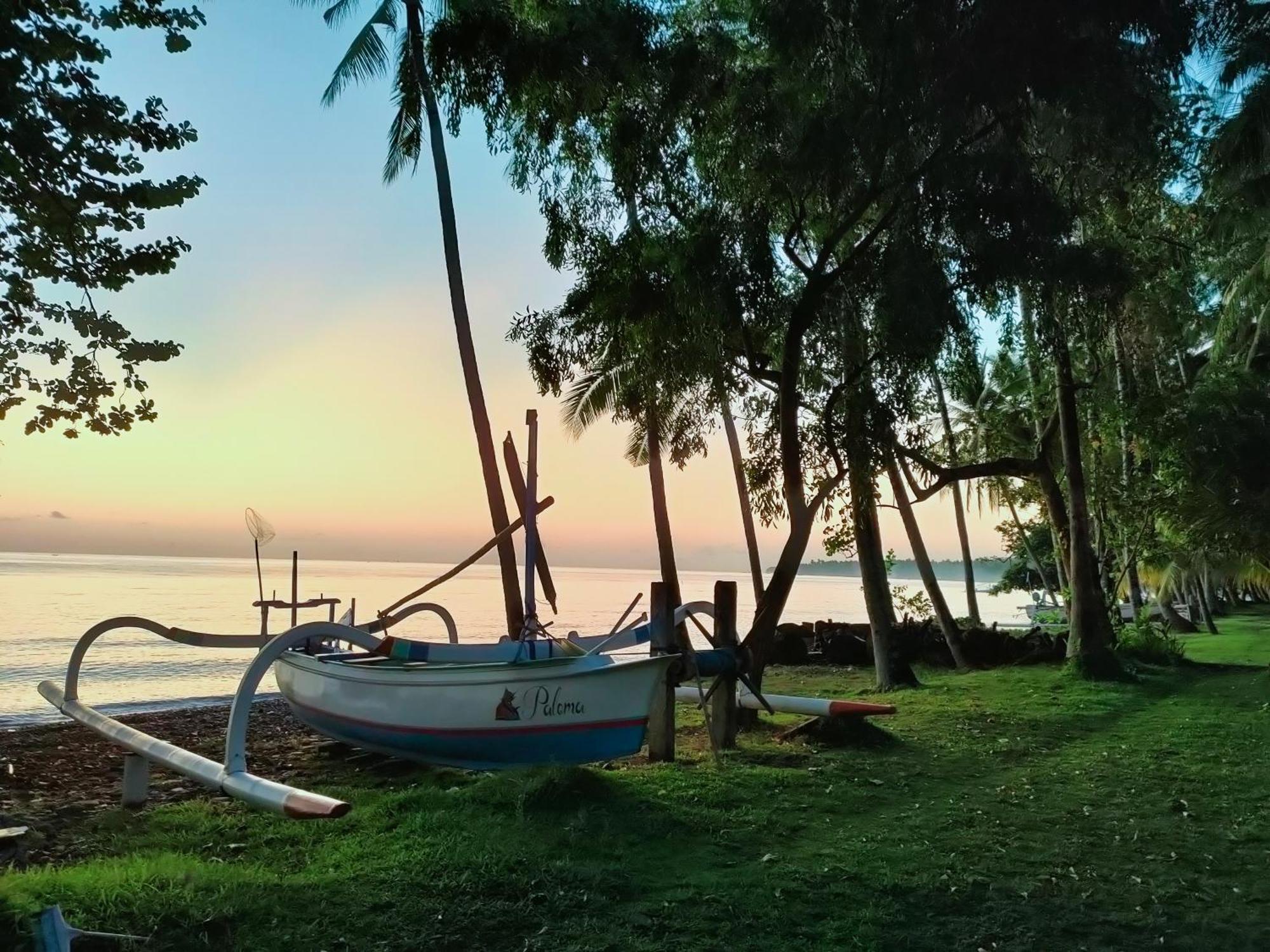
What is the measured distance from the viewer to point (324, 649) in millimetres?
11477

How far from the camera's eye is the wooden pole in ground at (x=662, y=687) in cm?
799

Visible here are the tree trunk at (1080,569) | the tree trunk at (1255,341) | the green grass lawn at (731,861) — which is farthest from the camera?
the tree trunk at (1255,341)

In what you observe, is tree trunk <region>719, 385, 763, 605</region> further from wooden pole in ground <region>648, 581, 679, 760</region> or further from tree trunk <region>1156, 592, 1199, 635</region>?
tree trunk <region>1156, 592, 1199, 635</region>

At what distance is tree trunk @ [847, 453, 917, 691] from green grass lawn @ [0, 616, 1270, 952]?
503 centimetres

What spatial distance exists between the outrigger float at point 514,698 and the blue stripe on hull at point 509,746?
1cm

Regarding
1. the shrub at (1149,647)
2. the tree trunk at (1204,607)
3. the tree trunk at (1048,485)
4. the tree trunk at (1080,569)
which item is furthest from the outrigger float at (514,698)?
the tree trunk at (1204,607)

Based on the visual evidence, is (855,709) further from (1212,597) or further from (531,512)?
(1212,597)

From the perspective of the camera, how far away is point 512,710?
791cm

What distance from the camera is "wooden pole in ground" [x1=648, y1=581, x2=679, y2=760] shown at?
799cm

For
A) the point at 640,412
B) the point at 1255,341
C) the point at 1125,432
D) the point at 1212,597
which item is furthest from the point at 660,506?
the point at 1212,597

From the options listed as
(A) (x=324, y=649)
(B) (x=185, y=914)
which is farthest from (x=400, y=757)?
(B) (x=185, y=914)

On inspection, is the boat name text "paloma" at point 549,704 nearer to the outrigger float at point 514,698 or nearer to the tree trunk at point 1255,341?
the outrigger float at point 514,698

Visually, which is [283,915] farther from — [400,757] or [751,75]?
[751,75]

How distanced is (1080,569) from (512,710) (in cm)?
1107
